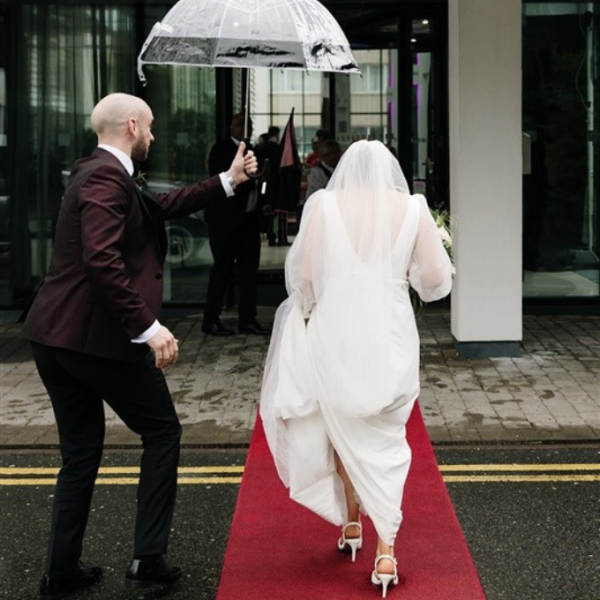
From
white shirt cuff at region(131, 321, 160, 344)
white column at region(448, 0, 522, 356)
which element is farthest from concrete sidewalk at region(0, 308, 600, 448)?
white shirt cuff at region(131, 321, 160, 344)

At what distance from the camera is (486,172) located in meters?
9.84

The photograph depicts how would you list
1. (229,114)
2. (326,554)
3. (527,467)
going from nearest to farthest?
(326,554), (527,467), (229,114)

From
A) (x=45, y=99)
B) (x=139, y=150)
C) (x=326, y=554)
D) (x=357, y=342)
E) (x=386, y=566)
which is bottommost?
(x=326, y=554)

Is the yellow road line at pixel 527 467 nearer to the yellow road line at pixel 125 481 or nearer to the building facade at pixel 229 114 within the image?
the yellow road line at pixel 125 481

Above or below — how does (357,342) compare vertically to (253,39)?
below

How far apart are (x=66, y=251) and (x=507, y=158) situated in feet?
19.1

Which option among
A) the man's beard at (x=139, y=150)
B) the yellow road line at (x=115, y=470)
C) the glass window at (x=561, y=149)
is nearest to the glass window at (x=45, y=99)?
the glass window at (x=561, y=149)

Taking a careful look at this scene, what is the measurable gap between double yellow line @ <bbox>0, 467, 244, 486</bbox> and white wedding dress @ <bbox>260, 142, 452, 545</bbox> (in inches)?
63.7

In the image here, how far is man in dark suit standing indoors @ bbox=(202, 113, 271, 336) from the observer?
10.8 m

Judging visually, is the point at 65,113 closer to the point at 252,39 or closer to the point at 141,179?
the point at 141,179

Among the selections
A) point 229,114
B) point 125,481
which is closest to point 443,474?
point 125,481

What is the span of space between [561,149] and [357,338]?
7786 mm

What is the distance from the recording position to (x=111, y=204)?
4.55 m

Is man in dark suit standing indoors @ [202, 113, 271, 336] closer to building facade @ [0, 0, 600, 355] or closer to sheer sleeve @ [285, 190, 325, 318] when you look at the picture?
building facade @ [0, 0, 600, 355]
